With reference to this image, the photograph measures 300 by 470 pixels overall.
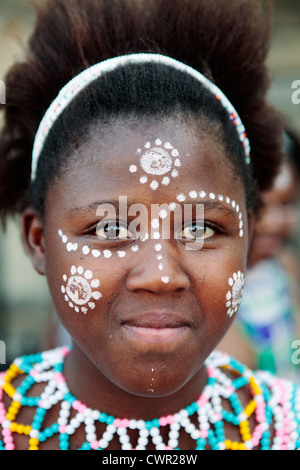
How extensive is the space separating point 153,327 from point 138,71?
0.72 metres

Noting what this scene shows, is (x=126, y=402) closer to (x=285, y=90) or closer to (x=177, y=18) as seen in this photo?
(x=177, y=18)

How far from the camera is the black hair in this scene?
58.6 inches

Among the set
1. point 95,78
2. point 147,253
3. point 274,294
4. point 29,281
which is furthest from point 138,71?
point 29,281

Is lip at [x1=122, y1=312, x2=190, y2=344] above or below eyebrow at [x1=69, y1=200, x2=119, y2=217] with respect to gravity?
below

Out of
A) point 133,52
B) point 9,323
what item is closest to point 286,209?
point 133,52

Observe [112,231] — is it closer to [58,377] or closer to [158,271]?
[158,271]

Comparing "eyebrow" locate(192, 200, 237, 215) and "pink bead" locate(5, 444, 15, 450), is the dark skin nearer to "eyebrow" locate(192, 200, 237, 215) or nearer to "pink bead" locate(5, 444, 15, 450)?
"eyebrow" locate(192, 200, 237, 215)

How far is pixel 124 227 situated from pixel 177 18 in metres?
0.72

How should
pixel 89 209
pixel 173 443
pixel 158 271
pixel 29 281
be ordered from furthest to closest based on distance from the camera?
pixel 29 281 < pixel 173 443 < pixel 89 209 < pixel 158 271

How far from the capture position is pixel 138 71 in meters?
1.50

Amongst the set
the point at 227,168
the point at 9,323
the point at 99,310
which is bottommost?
the point at 9,323

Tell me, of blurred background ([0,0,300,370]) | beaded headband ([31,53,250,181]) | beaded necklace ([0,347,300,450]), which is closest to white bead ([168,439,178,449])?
beaded necklace ([0,347,300,450])

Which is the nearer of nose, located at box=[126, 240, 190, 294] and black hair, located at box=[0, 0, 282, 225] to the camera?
nose, located at box=[126, 240, 190, 294]
